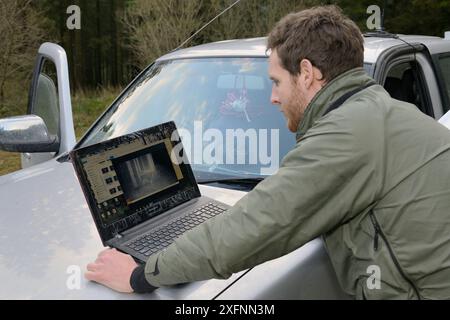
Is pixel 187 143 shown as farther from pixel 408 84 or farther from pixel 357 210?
pixel 408 84

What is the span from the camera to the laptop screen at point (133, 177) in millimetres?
1784

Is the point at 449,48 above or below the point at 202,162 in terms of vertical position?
above

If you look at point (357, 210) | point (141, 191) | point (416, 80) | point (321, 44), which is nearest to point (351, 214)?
point (357, 210)

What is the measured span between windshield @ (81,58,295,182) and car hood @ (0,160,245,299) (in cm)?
24

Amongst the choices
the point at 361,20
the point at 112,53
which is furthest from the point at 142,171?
the point at 112,53

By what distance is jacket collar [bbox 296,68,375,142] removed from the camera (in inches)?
66.6

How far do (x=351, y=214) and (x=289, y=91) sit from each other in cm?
49

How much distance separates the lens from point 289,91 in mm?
1796

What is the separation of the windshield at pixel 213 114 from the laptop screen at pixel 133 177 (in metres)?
0.34

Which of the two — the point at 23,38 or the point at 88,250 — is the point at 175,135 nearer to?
the point at 88,250

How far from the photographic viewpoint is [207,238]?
1.49 metres

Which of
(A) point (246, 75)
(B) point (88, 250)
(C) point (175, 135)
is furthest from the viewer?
(A) point (246, 75)

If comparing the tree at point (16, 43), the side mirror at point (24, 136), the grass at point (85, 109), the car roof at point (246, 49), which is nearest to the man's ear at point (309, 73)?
the car roof at point (246, 49)
